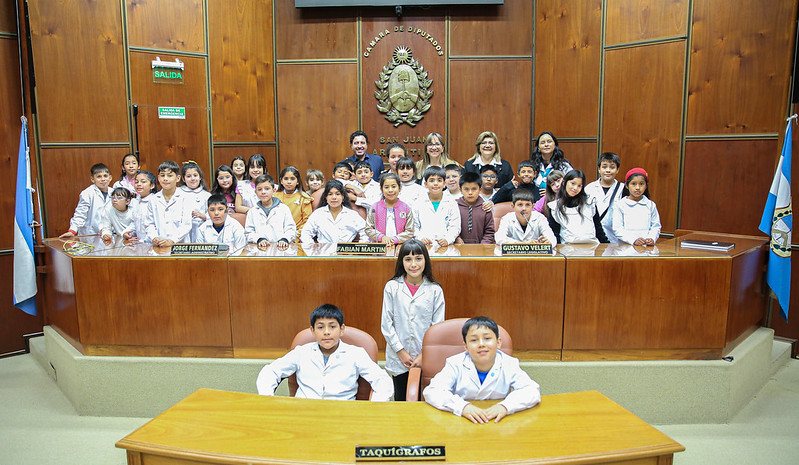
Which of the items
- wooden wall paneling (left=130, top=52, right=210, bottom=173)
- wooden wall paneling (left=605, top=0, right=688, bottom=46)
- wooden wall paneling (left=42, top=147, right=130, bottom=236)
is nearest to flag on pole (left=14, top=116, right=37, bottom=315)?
wooden wall paneling (left=42, top=147, right=130, bottom=236)

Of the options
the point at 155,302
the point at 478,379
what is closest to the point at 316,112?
the point at 155,302

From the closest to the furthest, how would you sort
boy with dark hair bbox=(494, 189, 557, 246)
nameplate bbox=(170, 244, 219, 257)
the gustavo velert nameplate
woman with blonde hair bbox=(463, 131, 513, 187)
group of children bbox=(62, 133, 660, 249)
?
the gustavo velert nameplate → nameplate bbox=(170, 244, 219, 257) → boy with dark hair bbox=(494, 189, 557, 246) → group of children bbox=(62, 133, 660, 249) → woman with blonde hair bbox=(463, 131, 513, 187)

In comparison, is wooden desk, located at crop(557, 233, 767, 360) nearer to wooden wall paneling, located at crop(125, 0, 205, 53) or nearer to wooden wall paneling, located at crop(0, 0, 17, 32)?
wooden wall paneling, located at crop(125, 0, 205, 53)

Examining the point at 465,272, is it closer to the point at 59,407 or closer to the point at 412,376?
the point at 412,376

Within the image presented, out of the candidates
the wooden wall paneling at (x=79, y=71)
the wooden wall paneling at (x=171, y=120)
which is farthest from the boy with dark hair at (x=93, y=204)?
the wooden wall paneling at (x=171, y=120)

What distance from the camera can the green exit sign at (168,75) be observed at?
5.86 m

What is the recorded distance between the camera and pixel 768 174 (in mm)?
4785

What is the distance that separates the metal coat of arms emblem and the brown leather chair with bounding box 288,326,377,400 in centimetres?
430

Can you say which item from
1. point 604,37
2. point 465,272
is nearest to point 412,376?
point 465,272

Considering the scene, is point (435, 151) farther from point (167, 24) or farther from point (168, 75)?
point (167, 24)

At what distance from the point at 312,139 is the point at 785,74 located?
474 cm

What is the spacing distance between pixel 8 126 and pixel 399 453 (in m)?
4.84

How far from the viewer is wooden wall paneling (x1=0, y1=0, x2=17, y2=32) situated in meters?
4.80

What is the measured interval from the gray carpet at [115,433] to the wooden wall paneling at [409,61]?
4.22 metres
